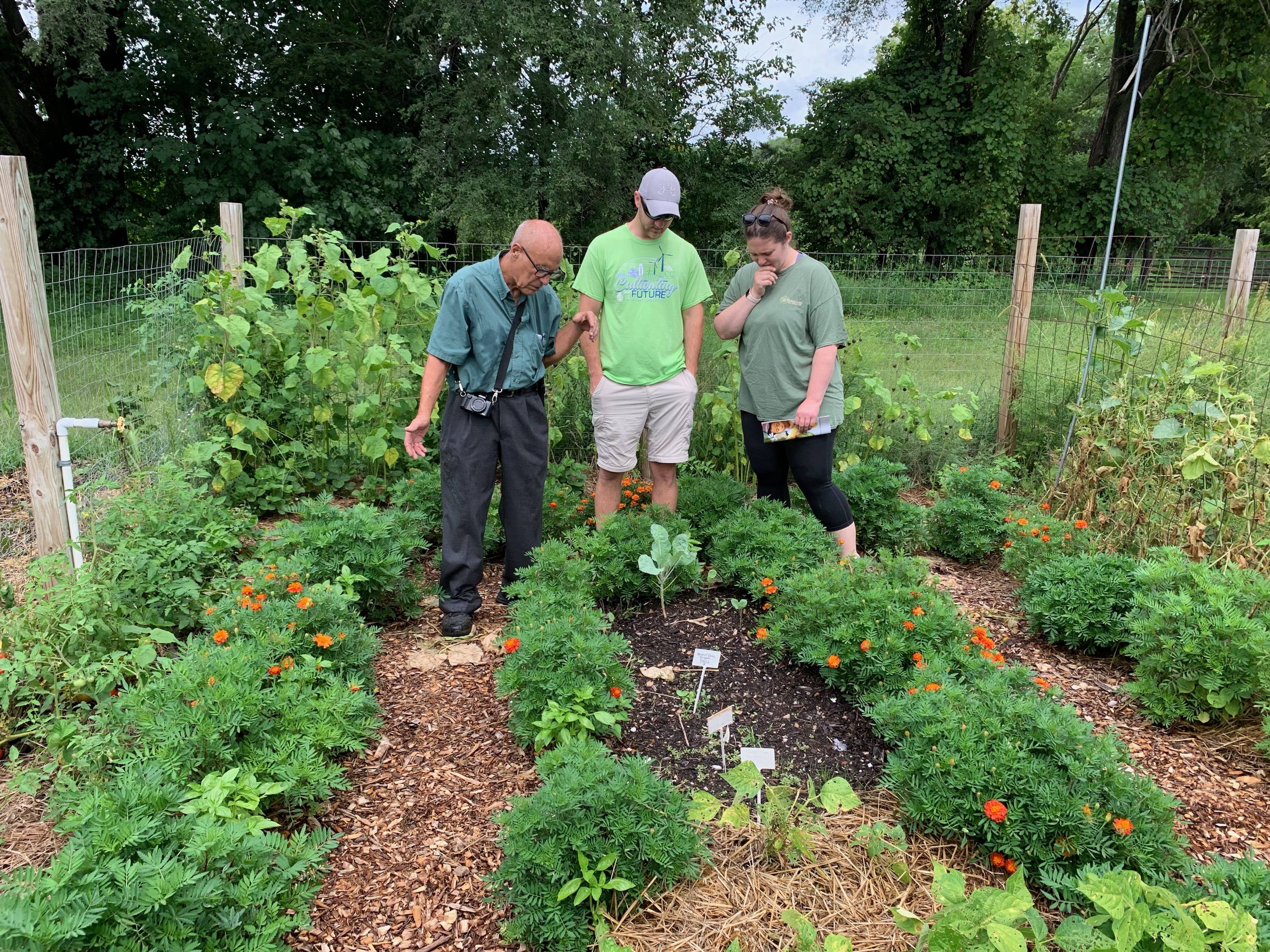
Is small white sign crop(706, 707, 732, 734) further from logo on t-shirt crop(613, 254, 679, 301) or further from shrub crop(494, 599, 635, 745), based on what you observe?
logo on t-shirt crop(613, 254, 679, 301)


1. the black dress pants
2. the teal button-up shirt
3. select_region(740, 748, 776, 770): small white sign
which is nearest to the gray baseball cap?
the teal button-up shirt

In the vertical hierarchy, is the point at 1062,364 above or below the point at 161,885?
above

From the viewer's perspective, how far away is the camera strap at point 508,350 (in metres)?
3.20

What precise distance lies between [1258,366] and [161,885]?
5915 millimetres

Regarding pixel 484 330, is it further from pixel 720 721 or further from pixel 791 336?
pixel 720 721

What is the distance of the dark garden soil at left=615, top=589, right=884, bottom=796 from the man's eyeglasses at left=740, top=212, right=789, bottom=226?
1.62 meters

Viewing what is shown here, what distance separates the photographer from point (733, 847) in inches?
88.0

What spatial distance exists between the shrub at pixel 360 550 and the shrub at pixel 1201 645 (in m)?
2.87

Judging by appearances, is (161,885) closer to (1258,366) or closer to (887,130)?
(1258,366)

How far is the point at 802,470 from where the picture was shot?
3496 millimetres

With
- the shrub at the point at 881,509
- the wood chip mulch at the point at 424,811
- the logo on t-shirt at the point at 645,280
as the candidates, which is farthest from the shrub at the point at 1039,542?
the wood chip mulch at the point at 424,811

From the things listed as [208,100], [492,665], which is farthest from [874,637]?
[208,100]

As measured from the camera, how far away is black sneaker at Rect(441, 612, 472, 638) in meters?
3.37

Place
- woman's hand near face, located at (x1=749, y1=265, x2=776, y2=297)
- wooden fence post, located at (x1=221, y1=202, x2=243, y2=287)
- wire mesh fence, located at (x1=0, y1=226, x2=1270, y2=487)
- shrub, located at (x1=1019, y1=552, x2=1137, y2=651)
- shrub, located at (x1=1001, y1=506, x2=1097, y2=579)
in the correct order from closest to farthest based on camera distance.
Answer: shrub, located at (x1=1019, y1=552, x2=1137, y2=651), woman's hand near face, located at (x1=749, y1=265, x2=776, y2=297), shrub, located at (x1=1001, y1=506, x2=1097, y2=579), wire mesh fence, located at (x1=0, y1=226, x2=1270, y2=487), wooden fence post, located at (x1=221, y1=202, x2=243, y2=287)
